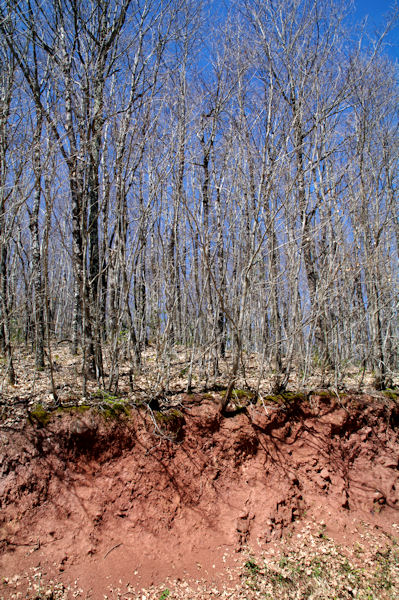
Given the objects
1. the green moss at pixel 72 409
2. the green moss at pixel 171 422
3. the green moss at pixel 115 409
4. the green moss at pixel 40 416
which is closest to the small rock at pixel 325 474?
the green moss at pixel 171 422

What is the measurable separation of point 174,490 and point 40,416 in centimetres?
205

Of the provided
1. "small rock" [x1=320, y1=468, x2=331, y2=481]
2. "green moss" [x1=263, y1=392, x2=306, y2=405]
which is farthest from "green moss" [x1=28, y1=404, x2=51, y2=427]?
"small rock" [x1=320, y1=468, x2=331, y2=481]

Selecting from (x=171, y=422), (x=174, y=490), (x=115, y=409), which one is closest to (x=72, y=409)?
(x=115, y=409)

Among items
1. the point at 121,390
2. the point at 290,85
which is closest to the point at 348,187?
the point at 290,85

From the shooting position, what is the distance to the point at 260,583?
3932 millimetres

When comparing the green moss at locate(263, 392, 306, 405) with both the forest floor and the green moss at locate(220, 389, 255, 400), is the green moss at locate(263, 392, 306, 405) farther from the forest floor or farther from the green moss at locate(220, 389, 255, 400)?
the green moss at locate(220, 389, 255, 400)

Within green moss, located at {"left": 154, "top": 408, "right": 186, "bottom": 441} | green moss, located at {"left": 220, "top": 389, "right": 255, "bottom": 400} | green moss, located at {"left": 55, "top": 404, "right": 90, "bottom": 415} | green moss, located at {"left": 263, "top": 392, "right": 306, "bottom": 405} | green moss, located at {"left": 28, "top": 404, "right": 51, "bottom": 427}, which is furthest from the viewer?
green moss, located at {"left": 263, "top": 392, "right": 306, "bottom": 405}

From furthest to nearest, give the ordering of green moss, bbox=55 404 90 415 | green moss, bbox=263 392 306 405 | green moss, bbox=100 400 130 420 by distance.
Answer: green moss, bbox=263 392 306 405 → green moss, bbox=100 400 130 420 → green moss, bbox=55 404 90 415

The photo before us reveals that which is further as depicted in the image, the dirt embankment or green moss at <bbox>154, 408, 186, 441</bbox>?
green moss at <bbox>154, 408, 186, 441</bbox>

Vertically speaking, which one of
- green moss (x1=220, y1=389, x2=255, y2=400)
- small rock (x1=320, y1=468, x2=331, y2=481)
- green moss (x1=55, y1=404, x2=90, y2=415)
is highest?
green moss (x1=55, y1=404, x2=90, y2=415)

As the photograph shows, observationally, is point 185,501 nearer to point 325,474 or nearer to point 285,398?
point 285,398

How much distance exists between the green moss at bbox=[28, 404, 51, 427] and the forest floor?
0.01 metres

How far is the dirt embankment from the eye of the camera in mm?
3791

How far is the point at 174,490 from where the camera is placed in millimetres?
4375
